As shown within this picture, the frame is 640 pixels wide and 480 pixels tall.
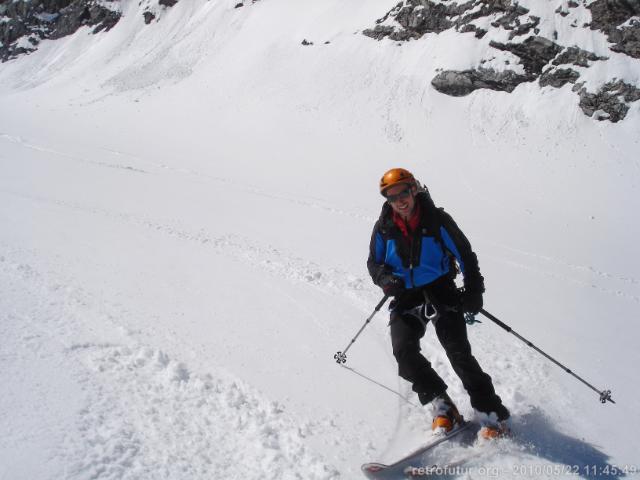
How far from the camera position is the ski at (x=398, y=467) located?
3.29 metres

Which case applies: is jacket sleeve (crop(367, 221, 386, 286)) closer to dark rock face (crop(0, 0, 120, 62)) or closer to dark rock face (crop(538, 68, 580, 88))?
dark rock face (crop(538, 68, 580, 88))

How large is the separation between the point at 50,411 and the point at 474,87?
2605cm

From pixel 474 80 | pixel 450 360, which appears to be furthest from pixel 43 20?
pixel 450 360

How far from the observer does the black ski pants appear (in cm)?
359

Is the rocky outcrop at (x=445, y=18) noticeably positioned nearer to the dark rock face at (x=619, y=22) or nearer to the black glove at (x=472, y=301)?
the dark rock face at (x=619, y=22)

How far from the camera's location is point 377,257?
4070 millimetres

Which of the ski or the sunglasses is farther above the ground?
the sunglasses

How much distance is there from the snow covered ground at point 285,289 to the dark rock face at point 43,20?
40.4 m

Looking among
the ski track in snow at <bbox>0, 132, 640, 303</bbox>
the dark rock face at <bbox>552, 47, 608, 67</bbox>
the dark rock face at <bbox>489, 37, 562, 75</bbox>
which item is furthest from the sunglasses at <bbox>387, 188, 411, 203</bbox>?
the dark rock face at <bbox>552, 47, 608, 67</bbox>

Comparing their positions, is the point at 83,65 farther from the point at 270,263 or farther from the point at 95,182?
the point at 270,263

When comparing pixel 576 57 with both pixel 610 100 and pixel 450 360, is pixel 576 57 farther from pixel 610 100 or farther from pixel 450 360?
pixel 450 360

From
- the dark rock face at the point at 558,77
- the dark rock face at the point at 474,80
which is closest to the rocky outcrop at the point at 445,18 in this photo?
the dark rock face at the point at 474,80

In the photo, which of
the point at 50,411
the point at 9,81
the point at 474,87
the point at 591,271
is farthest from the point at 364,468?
the point at 9,81

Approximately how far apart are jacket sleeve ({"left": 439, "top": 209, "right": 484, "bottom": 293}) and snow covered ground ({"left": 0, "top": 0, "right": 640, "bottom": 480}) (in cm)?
136
